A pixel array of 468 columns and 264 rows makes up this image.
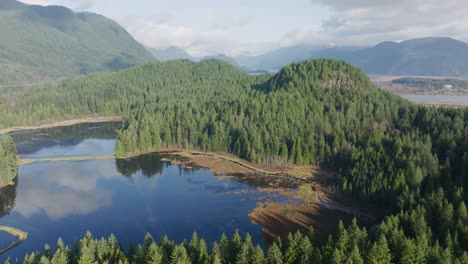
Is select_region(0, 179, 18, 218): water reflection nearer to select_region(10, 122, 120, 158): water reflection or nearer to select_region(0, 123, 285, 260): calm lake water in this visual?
select_region(0, 123, 285, 260): calm lake water

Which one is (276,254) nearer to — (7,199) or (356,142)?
(356,142)

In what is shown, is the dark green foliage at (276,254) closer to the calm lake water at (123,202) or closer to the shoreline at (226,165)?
the calm lake water at (123,202)

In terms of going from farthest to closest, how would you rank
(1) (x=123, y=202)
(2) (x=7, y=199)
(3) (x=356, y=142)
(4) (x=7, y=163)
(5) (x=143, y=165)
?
(5) (x=143, y=165)
(3) (x=356, y=142)
(4) (x=7, y=163)
(2) (x=7, y=199)
(1) (x=123, y=202)

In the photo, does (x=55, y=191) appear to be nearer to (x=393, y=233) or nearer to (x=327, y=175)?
(x=327, y=175)

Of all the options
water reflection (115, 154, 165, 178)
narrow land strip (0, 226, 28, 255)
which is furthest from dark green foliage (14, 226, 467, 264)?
water reflection (115, 154, 165, 178)

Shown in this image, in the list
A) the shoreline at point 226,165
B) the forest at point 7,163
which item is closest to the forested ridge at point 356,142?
the shoreline at point 226,165

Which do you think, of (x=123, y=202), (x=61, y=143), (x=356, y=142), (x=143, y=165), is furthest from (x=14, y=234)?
(x=356, y=142)
